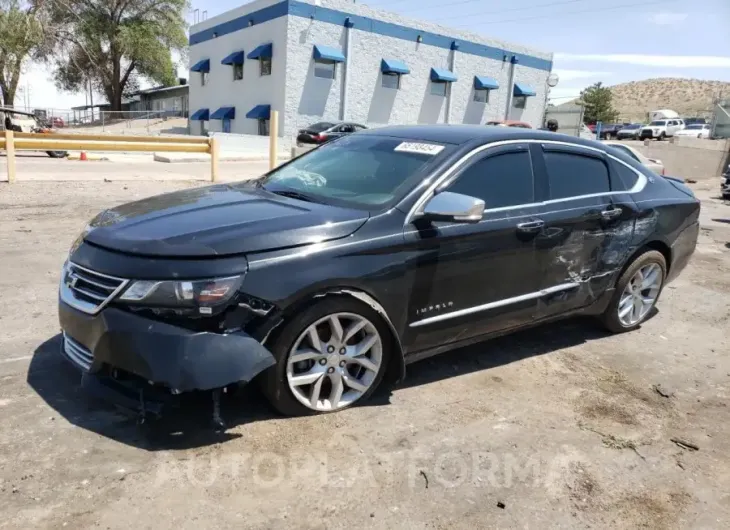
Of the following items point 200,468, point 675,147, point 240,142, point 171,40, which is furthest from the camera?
point 171,40

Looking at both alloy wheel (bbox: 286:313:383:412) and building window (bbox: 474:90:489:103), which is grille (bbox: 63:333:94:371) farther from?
building window (bbox: 474:90:489:103)

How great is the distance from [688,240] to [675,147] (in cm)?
2228

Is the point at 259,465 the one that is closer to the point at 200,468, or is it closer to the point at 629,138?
the point at 200,468

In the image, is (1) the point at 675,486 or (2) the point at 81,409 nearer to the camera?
(1) the point at 675,486

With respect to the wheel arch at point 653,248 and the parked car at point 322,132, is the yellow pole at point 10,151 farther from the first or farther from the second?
the parked car at point 322,132

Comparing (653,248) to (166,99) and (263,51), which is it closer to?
(263,51)

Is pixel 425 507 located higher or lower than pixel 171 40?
lower

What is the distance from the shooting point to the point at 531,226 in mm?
4070

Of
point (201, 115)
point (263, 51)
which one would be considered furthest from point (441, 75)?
point (201, 115)

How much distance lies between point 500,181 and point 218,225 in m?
1.92

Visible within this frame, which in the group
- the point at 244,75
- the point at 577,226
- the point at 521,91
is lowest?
the point at 577,226

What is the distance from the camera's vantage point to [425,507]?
2.71 meters

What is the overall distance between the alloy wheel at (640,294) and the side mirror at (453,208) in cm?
212

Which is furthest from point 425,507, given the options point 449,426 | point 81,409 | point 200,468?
point 81,409
